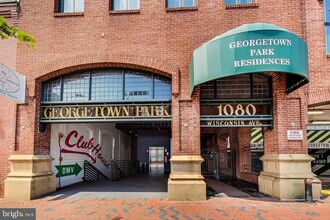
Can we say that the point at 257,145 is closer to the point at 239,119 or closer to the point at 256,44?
the point at 239,119

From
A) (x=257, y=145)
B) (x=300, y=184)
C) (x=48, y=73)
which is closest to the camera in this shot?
(x=300, y=184)

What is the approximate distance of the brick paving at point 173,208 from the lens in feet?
22.3

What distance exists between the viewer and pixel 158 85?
384 inches

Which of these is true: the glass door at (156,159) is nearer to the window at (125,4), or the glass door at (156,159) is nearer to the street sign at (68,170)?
the street sign at (68,170)

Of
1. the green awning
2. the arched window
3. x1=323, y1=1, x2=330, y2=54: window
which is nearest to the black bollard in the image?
the green awning

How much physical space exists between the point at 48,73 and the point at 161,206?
614cm

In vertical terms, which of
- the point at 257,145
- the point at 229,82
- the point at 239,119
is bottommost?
the point at 257,145

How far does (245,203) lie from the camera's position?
8.08 meters

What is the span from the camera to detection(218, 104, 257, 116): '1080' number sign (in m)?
9.15

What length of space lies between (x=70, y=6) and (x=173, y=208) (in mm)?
8354

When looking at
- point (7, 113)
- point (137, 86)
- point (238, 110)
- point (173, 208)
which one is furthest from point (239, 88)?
point (7, 113)

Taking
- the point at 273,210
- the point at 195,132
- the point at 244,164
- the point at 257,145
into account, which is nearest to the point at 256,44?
the point at 195,132

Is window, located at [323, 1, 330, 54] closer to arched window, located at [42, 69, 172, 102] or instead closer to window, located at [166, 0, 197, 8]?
window, located at [166, 0, 197, 8]

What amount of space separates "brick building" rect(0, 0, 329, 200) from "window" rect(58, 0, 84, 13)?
0.04m
